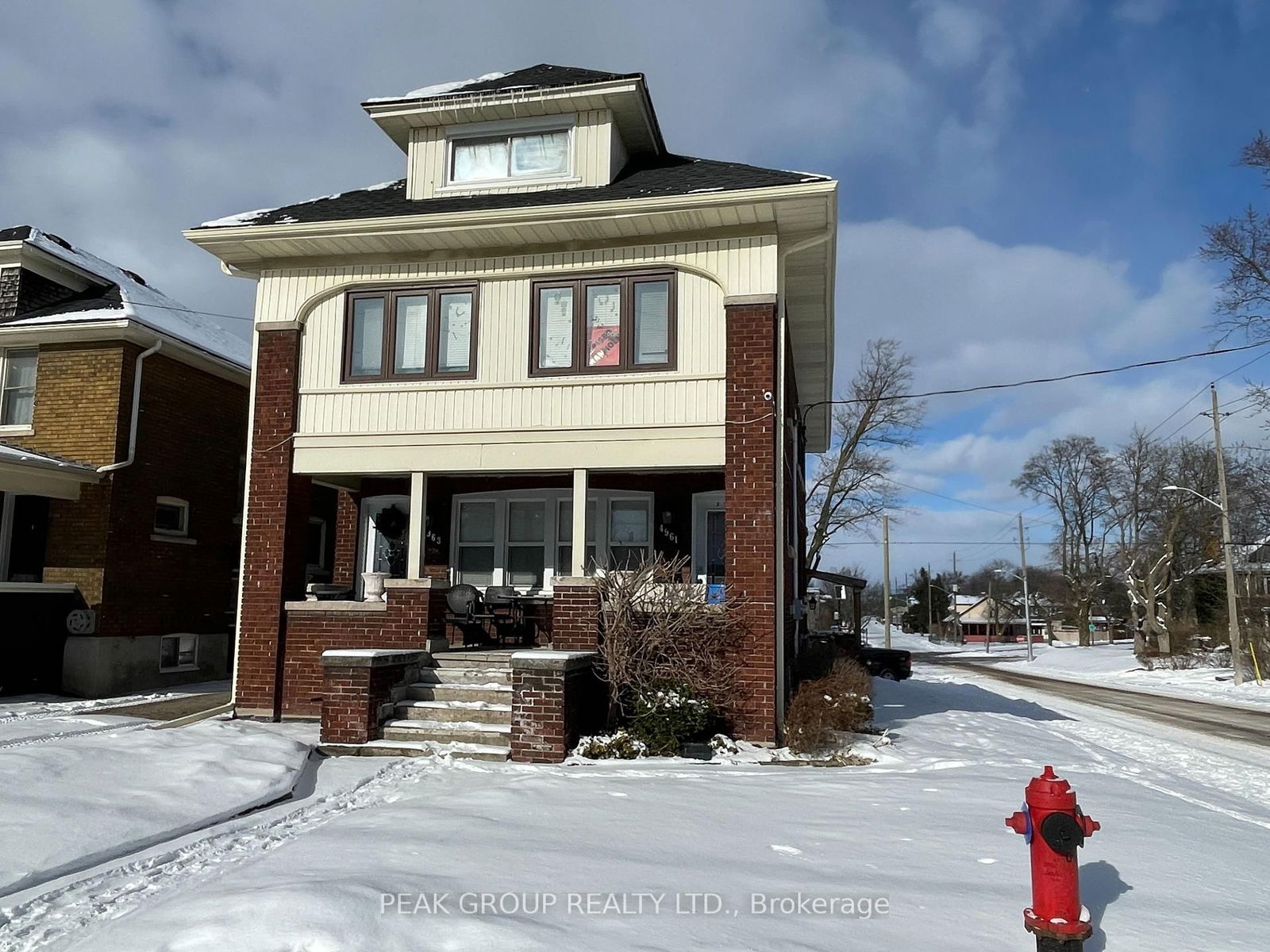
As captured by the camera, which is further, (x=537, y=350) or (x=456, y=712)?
(x=537, y=350)

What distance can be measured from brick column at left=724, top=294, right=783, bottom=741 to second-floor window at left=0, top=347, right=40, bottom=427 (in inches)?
471

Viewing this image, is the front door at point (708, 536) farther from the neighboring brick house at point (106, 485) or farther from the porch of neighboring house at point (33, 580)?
the porch of neighboring house at point (33, 580)

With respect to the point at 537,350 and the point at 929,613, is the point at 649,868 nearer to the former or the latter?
the point at 537,350

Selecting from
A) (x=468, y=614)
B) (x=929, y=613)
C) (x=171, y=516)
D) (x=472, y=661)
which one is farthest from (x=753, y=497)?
(x=929, y=613)

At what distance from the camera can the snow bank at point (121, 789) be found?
5047mm

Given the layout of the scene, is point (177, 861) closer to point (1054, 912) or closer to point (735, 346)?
point (1054, 912)

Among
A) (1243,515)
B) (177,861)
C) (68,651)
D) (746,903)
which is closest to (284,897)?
(177,861)

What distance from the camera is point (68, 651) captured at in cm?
1397

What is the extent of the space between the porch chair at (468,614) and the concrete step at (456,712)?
197cm

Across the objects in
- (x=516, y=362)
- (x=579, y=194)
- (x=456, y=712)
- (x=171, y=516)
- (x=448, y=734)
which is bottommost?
(x=448, y=734)

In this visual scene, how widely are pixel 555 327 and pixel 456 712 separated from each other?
4.78 meters

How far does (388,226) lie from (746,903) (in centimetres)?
931

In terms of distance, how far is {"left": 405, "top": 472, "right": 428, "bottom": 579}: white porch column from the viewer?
37.6ft

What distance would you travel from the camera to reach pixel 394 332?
11.8 metres
